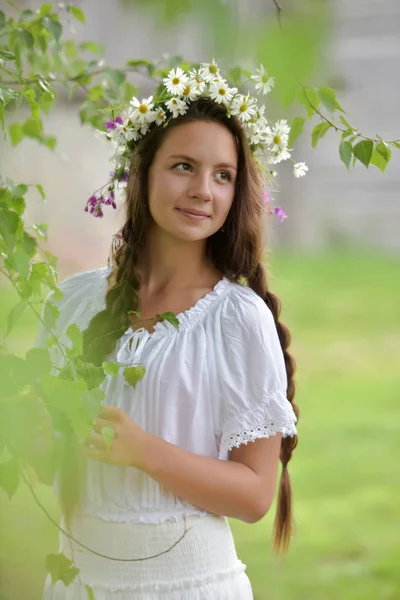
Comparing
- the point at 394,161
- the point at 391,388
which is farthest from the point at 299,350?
the point at 394,161

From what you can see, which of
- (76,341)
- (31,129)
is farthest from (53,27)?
(76,341)

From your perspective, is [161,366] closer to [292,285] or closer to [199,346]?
[199,346]

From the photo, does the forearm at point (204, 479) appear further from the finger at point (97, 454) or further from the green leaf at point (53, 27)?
the green leaf at point (53, 27)

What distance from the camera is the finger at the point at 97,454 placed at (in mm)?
1084

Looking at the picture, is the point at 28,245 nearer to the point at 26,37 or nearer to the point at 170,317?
the point at 170,317

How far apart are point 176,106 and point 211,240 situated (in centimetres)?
21

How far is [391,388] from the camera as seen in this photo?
5.60m

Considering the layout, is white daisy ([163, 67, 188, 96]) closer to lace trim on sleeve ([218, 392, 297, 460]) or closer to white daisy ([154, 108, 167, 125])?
white daisy ([154, 108, 167, 125])

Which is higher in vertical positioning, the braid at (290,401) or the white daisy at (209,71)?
the white daisy at (209,71)

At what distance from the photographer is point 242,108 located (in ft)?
4.27

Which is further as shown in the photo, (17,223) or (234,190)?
(234,190)

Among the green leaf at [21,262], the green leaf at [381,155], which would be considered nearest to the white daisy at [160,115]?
the green leaf at [381,155]

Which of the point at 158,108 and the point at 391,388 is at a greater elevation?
the point at 158,108

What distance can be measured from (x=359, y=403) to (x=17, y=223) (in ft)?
14.9
